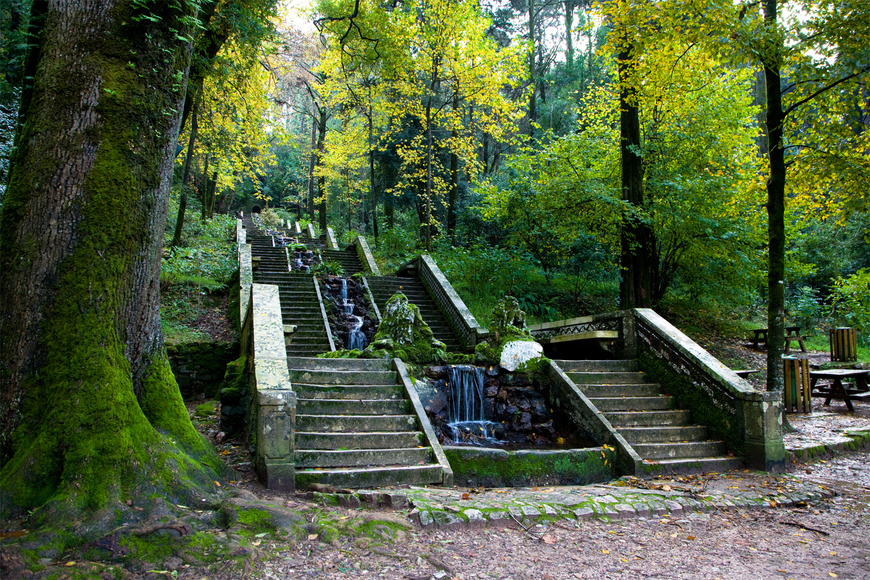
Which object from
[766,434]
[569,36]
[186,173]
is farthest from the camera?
[569,36]

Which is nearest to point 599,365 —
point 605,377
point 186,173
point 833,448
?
point 605,377

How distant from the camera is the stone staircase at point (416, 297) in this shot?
1318 centimetres

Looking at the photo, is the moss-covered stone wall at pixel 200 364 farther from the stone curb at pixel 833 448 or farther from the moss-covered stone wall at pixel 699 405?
the stone curb at pixel 833 448

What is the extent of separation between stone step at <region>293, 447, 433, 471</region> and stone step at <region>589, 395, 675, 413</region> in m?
3.20

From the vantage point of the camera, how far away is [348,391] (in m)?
7.07

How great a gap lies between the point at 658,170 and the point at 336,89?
1476cm

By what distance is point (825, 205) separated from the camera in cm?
937

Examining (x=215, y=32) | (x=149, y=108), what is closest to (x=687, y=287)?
(x=215, y=32)

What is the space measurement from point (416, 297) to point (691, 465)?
30.8ft

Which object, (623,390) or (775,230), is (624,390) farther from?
(775,230)

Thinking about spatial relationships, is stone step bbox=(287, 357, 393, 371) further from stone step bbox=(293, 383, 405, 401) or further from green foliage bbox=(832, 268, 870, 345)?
green foliage bbox=(832, 268, 870, 345)

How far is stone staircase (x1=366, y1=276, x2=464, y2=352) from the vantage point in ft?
43.2

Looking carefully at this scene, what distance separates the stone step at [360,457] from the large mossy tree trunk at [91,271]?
127cm

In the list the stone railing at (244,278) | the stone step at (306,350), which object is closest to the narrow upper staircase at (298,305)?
the stone step at (306,350)
